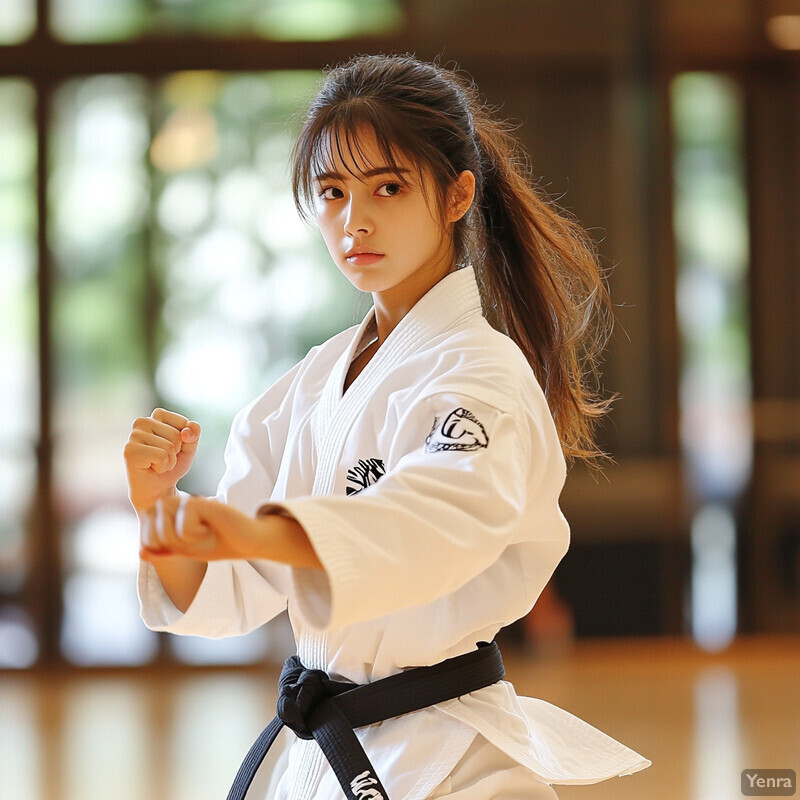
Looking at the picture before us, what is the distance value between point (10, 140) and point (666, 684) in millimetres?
3787

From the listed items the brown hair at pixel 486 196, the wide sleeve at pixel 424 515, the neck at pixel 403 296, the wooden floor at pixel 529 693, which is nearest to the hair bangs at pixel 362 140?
the brown hair at pixel 486 196

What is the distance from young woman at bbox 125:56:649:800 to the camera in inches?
41.1

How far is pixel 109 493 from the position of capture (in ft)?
16.2

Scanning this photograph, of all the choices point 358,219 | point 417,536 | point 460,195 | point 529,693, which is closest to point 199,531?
point 417,536

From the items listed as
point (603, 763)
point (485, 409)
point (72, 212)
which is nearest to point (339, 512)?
point (485, 409)

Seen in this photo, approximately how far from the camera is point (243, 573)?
1291 millimetres

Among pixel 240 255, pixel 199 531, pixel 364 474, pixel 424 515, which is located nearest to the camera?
pixel 199 531

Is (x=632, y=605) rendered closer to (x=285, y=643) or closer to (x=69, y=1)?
(x=285, y=643)

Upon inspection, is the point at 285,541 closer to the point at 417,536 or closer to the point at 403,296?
the point at 417,536

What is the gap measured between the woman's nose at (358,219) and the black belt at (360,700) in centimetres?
49

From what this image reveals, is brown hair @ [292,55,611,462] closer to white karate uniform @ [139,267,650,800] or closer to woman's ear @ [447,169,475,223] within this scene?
woman's ear @ [447,169,475,223]

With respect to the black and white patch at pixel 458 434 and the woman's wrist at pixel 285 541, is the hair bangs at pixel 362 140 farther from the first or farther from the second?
the woman's wrist at pixel 285 541
